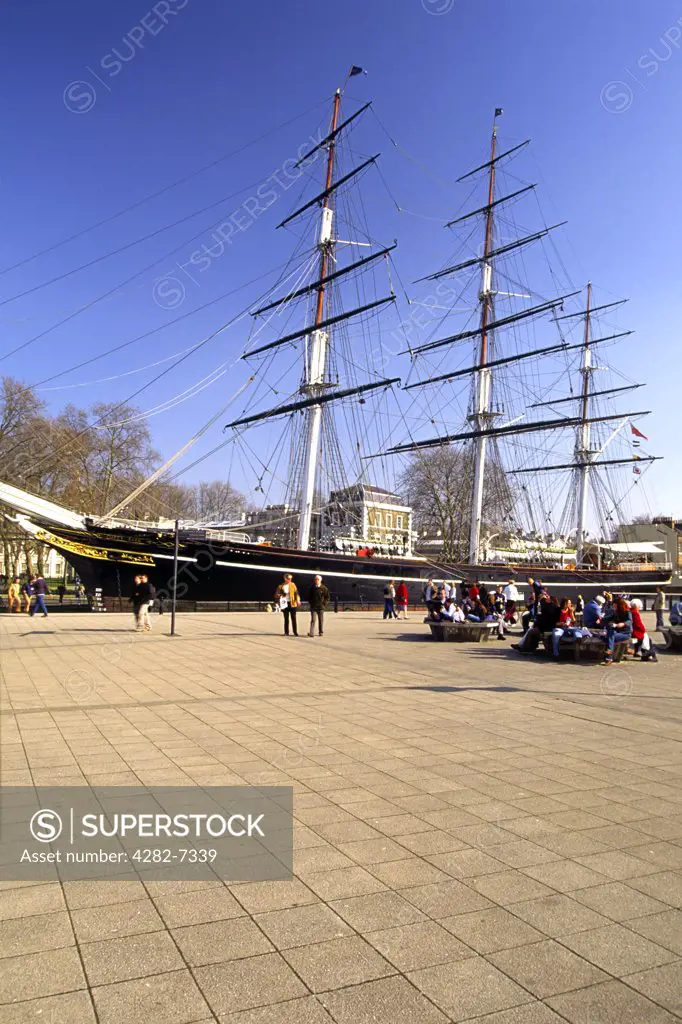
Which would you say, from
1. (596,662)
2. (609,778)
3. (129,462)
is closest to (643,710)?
(609,778)

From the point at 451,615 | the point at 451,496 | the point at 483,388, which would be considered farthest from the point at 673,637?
the point at 451,496

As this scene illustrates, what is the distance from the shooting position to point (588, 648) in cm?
1221

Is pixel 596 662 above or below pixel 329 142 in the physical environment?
below

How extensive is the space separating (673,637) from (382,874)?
41.0ft

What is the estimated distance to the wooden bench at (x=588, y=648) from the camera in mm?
12133

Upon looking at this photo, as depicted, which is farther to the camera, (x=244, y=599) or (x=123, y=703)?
(x=244, y=599)

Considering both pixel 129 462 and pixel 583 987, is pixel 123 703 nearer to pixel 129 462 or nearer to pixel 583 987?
pixel 583 987

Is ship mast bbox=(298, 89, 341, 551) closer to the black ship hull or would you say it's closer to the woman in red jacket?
the black ship hull

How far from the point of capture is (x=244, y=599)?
28844 mm

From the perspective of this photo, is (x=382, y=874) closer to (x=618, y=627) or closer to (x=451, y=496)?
(x=618, y=627)

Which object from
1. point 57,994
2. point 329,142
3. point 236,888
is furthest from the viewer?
point 329,142

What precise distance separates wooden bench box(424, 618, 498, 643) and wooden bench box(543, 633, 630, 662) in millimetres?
3196

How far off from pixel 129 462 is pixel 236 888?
46.6 meters

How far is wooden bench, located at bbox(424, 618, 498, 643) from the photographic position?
50.8 ft
